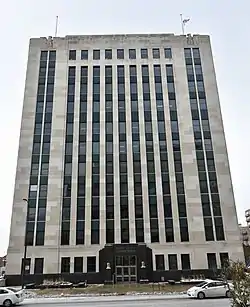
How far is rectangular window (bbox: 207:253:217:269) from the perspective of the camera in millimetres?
47750

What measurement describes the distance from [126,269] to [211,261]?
12770 mm

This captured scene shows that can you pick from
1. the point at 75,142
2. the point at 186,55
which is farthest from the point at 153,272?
the point at 186,55

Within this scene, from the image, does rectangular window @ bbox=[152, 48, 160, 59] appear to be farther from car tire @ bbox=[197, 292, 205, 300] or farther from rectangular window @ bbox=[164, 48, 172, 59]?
car tire @ bbox=[197, 292, 205, 300]

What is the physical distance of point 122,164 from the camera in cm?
5334

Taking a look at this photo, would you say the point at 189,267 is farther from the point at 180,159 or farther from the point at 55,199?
the point at 55,199

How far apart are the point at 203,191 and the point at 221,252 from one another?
9588 mm

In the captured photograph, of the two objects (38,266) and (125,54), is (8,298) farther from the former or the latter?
(125,54)

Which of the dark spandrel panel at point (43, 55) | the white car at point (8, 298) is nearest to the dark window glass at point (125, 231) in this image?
the white car at point (8, 298)

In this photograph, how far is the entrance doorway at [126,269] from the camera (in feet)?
151

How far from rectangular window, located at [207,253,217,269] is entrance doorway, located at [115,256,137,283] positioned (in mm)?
11053

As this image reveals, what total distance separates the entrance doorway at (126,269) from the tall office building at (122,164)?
138 millimetres

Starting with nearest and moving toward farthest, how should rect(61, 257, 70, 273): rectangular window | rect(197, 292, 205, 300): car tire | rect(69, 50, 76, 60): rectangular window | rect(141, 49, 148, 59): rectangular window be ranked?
1. rect(197, 292, 205, 300): car tire
2. rect(61, 257, 70, 273): rectangular window
3. rect(141, 49, 148, 59): rectangular window
4. rect(69, 50, 76, 60): rectangular window

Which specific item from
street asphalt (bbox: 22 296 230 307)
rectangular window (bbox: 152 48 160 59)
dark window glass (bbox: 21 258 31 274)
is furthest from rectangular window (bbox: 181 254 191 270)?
rectangular window (bbox: 152 48 160 59)

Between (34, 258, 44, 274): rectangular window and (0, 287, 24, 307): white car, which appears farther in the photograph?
(34, 258, 44, 274): rectangular window
